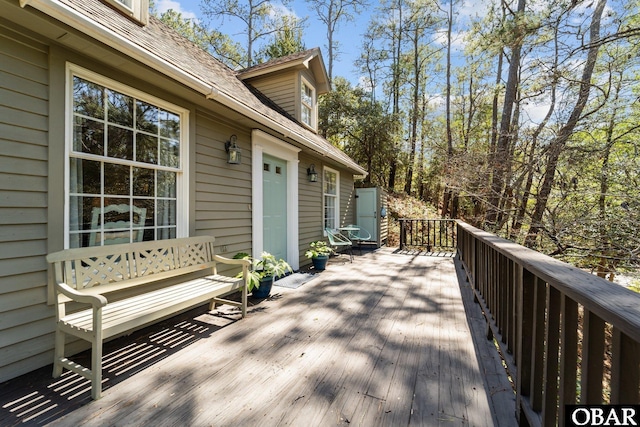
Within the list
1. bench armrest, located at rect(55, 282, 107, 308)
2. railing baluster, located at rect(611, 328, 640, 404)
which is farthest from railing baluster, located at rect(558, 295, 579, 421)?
bench armrest, located at rect(55, 282, 107, 308)

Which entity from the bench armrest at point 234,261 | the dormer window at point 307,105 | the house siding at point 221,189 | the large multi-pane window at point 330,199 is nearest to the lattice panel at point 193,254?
the bench armrest at point 234,261

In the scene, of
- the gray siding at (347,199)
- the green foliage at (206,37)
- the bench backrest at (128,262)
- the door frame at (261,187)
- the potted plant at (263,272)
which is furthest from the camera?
the green foliage at (206,37)

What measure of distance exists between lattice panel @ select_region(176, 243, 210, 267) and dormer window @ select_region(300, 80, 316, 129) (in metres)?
4.24

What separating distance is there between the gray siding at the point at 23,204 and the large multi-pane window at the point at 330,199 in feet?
17.0

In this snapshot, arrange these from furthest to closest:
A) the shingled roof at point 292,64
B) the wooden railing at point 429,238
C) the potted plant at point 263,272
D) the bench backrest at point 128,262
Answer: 1. the wooden railing at point 429,238
2. the shingled roof at point 292,64
3. the potted plant at point 263,272
4. the bench backrest at point 128,262

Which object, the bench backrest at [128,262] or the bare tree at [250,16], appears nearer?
the bench backrest at [128,262]

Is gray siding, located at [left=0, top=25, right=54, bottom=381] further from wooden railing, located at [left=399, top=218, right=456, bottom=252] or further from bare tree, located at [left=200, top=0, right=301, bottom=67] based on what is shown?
bare tree, located at [left=200, top=0, right=301, bottom=67]

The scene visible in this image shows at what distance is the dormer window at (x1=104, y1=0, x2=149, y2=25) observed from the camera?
303cm

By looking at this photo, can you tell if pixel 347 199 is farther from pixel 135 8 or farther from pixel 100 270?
pixel 100 270

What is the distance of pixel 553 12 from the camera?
418 centimetres

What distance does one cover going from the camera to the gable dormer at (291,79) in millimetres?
6176

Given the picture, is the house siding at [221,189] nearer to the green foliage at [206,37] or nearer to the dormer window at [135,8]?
the dormer window at [135,8]


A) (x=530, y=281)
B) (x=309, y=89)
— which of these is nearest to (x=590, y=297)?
(x=530, y=281)
